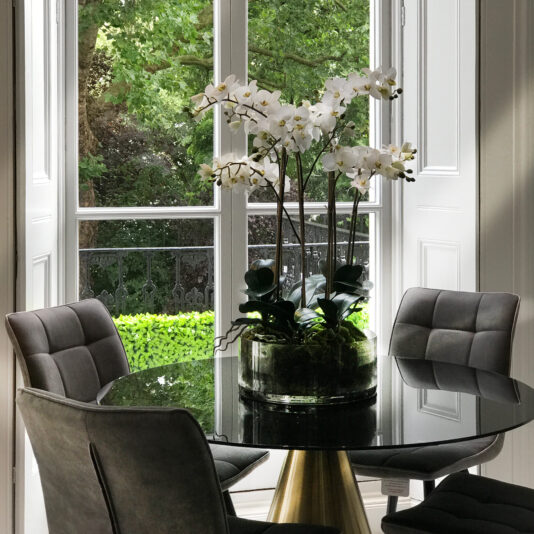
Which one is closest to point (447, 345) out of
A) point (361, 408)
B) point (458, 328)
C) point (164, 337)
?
point (458, 328)

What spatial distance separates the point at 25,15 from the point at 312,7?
4.57 feet

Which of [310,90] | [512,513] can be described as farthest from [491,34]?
[512,513]

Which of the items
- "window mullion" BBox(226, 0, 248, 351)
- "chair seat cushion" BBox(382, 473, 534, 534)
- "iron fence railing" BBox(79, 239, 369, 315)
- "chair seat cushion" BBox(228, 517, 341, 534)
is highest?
"window mullion" BBox(226, 0, 248, 351)

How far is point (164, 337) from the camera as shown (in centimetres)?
374

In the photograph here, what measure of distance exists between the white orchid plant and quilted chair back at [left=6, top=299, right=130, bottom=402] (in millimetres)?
708

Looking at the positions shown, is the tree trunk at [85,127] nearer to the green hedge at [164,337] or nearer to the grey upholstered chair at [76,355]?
the green hedge at [164,337]

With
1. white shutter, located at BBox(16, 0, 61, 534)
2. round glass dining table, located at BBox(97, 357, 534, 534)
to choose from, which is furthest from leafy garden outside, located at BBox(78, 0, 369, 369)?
round glass dining table, located at BBox(97, 357, 534, 534)

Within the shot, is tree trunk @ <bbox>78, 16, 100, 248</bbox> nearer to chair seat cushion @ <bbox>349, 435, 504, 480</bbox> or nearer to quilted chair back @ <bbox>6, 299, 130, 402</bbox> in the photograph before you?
quilted chair back @ <bbox>6, 299, 130, 402</bbox>

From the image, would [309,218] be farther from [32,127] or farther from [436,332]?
[32,127]

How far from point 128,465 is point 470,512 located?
1.06 meters

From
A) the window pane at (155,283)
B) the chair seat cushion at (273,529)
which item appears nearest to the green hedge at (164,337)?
the window pane at (155,283)

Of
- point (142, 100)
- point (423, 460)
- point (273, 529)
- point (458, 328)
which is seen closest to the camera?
point (273, 529)

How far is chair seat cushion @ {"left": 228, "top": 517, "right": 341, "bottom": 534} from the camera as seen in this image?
2057 millimetres

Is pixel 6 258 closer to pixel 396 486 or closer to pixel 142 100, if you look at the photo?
pixel 142 100
